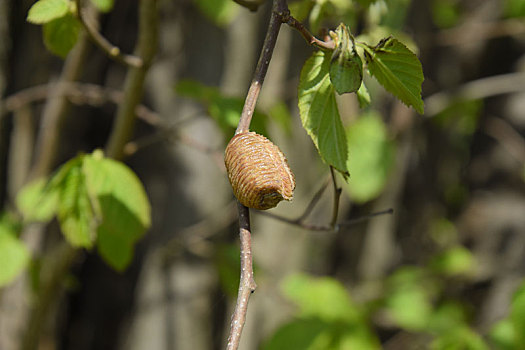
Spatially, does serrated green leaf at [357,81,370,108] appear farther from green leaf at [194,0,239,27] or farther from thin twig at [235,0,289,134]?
green leaf at [194,0,239,27]

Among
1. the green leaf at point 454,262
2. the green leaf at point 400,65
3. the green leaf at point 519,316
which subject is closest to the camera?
the green leaf at point 400,65

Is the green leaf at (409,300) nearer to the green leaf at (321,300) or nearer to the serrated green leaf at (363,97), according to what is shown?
the green leaf at (321,300)

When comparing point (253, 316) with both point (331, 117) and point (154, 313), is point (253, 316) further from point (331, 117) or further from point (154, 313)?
point (331, 117)

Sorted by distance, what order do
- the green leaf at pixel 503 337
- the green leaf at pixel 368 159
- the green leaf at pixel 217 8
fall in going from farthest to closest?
the green leaf at pixel 368 159 → the green leaf at pixel 217 8 → the green leaf at pixel 503 337

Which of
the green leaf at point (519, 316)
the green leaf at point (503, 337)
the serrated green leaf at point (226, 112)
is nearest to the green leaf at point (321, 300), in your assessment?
the green leaf at point (503, 337)

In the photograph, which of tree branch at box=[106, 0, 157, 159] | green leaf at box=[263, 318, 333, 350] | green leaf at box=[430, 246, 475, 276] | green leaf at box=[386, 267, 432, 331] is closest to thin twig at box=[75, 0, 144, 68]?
tree branch at box=[106, 0, 157, 159]

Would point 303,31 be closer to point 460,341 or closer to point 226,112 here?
point 226,112

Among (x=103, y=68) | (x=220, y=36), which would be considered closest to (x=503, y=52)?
(x=220, y=36)
